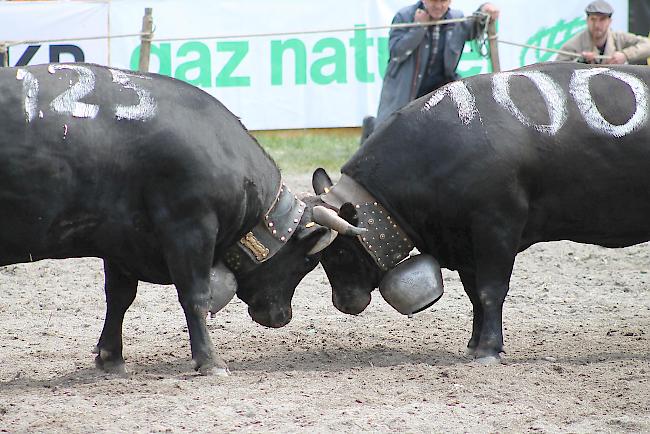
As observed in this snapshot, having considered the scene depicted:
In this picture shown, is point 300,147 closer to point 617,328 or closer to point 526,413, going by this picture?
point 617,328

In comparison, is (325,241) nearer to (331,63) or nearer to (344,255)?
(344,255)

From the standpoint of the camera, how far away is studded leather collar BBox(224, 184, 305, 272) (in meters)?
5.90

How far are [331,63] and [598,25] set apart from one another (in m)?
3.61

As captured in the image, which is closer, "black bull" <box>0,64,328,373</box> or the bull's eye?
"black bull" <box>0,64,328,373</box>

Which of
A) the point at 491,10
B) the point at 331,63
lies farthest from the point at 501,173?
the point at 331,63

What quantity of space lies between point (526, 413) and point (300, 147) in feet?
28.6

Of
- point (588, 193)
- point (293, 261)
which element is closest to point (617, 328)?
point (588, 193)

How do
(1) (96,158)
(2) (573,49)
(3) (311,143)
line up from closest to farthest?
(1) (96,158) < (2) (573,49) < (3) (311,143)

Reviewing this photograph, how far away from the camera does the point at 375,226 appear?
624 cm

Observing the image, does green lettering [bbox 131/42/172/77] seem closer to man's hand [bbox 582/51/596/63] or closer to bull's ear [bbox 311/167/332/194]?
man's hand [bbox 582/51/596/63]

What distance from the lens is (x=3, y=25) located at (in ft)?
41.0

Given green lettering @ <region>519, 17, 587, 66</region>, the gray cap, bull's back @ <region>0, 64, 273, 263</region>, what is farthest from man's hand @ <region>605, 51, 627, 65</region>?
bull's back @ <region>0, 64, 273, 263</region>

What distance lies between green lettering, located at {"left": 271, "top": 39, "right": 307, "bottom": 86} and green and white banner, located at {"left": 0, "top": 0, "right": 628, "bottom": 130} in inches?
0.4

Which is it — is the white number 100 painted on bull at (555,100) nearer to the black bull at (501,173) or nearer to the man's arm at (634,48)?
the black bull at (501,173)
